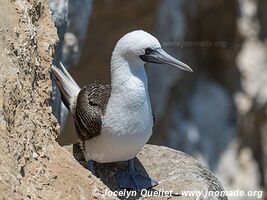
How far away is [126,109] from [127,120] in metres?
0.06

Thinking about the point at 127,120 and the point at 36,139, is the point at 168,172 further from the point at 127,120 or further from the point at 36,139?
the point at 36,139

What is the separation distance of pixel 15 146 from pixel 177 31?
6051 mm

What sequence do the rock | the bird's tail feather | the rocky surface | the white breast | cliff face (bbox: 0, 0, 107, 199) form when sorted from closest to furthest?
cliff face (bbox: 0, 0, 107, 199) → the white breast → the rock → the bird's tail feather → the rocky surface

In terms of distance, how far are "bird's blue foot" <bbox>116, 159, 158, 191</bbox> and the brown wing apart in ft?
0.99

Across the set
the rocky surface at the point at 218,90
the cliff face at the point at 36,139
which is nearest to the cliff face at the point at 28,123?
the cliff face at the point at 36,139

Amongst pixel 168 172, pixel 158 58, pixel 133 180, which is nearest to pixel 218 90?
pixel 168 172

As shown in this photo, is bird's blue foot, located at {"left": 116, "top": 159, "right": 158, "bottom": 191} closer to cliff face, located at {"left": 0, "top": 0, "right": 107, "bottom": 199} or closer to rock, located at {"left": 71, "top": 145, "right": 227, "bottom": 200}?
rock, located at {"left": 71, "top": 145, "right": 227, "bottom": 200}

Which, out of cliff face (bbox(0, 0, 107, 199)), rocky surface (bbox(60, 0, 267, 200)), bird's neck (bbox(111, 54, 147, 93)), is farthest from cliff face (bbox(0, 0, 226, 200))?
rocky surface (bbox(60, 0, 267, 200))

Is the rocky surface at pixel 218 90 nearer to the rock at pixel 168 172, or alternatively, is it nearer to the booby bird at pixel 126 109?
the rock at pixel 168 172

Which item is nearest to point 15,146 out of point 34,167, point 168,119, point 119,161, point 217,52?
point 34,167

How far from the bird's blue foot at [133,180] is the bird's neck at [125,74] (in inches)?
19.1

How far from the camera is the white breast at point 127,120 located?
4.02 m

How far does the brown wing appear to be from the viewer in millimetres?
4168

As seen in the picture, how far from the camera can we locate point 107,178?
14.5 ft
